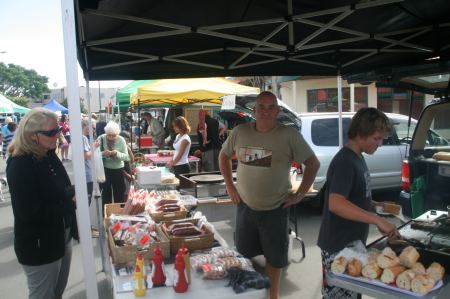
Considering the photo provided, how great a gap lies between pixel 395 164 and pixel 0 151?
17.7 metres

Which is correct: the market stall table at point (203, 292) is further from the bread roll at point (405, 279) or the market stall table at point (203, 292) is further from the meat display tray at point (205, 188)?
the meat display tray at point (205, 188)

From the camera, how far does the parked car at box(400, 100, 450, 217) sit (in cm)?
430

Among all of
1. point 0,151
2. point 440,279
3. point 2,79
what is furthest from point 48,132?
point 2,79

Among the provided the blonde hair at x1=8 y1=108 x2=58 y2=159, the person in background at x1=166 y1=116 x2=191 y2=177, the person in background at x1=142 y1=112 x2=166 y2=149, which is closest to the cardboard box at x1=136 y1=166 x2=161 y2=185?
the person in background at x1=166 y1=116 x2=191 y2=177

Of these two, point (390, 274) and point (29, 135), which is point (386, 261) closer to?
point (390, 274)

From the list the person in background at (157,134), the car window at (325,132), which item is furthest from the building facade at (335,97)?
the car window at (325,132)

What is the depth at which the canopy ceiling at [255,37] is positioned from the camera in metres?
2.95

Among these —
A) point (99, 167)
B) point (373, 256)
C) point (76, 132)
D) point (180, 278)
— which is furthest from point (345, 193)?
point (99, 167)

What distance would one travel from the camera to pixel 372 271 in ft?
5.79

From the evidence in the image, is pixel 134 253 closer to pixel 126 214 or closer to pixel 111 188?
pixel 126 214

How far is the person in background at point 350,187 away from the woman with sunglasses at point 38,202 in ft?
5.63

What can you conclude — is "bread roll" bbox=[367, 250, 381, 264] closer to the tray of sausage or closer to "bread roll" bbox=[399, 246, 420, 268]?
"bread roll" bbox=[399, 246, 420, 268]

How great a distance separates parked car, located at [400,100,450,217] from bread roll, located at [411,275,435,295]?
2962mm

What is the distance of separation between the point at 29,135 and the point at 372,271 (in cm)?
215
